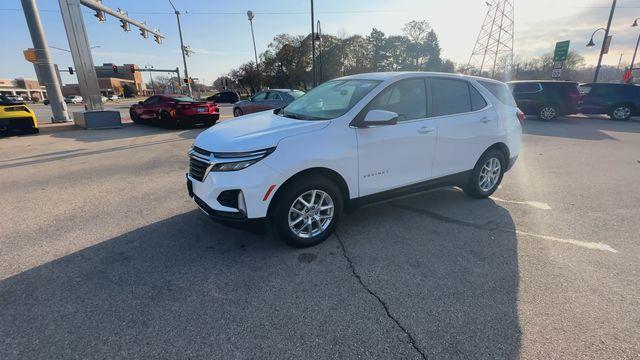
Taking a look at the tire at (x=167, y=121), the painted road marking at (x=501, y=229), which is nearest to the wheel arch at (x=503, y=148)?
the painted road marking at (x=501, y=229)

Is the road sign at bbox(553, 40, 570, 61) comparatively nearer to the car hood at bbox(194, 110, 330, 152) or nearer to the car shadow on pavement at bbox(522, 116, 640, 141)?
the car shadow on pavement at bbox(522, 116, 640, 141)

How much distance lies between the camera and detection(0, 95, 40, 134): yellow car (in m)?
11.1

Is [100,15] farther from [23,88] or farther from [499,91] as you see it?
[23,88]

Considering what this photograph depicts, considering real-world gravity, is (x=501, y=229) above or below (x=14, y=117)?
below

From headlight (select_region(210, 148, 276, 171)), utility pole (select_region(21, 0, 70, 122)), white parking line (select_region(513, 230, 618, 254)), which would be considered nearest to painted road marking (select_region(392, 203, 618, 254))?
white parking line (select_region(513, 230, 618, 254))

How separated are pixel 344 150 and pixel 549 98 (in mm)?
15211

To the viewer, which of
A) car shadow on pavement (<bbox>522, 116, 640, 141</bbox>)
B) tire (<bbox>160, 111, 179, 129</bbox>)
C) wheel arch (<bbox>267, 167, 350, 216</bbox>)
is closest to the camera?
wheel arch (<bbox>267, 167, 350, 216</bbox>)

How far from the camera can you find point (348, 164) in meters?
3.34

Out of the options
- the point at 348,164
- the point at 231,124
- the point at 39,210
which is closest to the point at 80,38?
the point at 39,210

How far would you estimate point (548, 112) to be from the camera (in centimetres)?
1451

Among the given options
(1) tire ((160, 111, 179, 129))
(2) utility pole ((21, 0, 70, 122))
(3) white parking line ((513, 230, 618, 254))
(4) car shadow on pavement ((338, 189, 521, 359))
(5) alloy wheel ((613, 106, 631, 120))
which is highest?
(2) utility pole ((21, 0, 70, 122))

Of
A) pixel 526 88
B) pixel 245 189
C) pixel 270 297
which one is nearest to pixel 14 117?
pixel 245 189

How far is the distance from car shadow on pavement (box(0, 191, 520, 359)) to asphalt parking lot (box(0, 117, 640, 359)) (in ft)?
0.04

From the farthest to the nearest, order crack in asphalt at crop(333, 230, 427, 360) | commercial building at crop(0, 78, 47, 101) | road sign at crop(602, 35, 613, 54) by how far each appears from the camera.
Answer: commercial building at crop(0, 78, 47, 101) < road sign at crop(602, 35, 613, 54) < crack in asphalt at crop(333, 230, 427, 360)
